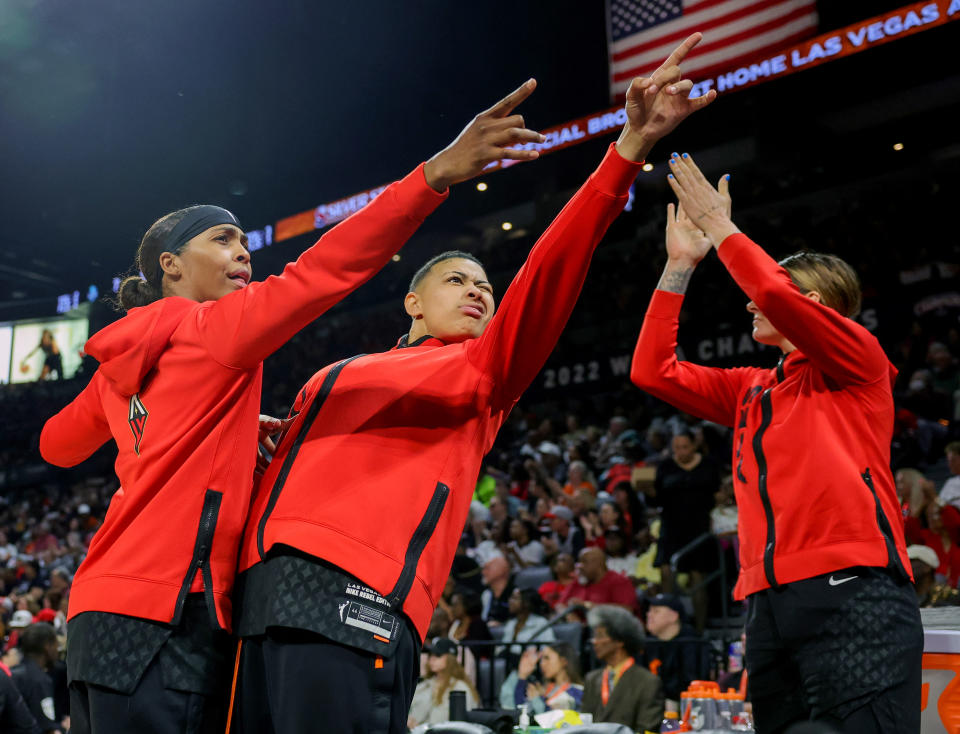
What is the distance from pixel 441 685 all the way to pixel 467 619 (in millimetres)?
1405

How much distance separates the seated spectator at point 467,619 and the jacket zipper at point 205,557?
6.01 metres

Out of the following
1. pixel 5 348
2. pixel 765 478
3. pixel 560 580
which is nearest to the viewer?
pixel 765 478

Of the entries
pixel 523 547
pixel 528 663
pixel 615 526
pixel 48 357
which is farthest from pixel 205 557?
pixel 48 357

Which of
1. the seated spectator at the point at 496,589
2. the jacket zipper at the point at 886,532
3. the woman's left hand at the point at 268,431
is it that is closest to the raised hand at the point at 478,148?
the woman's left hand at the point at 268,431

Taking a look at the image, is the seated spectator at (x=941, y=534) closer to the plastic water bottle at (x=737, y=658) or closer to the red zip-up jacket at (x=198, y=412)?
the plastic water bottle at (x=737, y=658)

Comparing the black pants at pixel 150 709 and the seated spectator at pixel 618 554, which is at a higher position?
the seated spectator at pixel 618 554

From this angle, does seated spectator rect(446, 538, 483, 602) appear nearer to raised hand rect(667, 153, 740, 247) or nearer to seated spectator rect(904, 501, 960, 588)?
seated spectator rect(904, 501, 960, 588)

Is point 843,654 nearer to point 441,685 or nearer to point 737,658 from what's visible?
point 737,658

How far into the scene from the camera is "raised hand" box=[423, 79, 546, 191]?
1749mm

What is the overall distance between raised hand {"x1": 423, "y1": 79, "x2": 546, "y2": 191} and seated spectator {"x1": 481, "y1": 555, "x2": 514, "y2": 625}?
7076 mm

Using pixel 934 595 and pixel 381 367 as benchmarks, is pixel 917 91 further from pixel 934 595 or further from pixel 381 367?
pixel 381 367

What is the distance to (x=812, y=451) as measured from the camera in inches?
89.6

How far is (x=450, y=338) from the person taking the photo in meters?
2.11

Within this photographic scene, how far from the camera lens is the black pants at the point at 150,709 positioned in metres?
1.68
